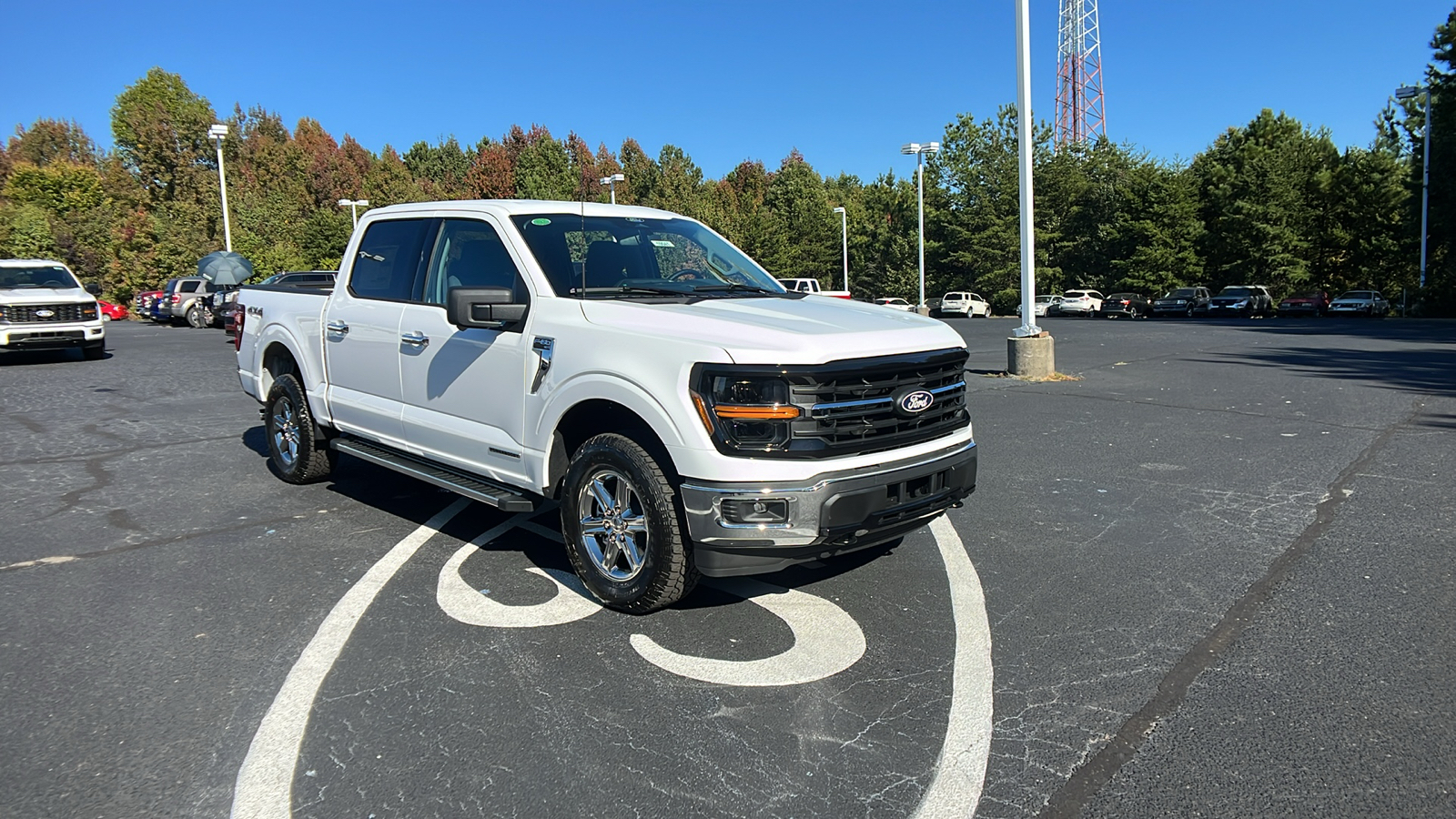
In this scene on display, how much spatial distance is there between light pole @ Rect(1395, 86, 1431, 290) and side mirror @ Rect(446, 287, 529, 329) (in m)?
45.3

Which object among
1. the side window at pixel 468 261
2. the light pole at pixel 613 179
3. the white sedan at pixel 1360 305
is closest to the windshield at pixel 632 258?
the side window at pixel 468 261

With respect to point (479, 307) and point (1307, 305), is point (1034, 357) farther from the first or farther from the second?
point (1307, 305)

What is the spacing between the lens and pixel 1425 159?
130 ft

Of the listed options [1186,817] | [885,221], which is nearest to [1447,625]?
[1186,817]

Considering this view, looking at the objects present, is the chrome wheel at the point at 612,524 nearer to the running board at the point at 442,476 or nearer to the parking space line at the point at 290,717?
the running board at the point at 442,476

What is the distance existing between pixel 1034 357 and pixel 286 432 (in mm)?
10863

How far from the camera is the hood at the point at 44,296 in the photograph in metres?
17.0

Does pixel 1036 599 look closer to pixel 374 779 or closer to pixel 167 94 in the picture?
pixel 374 779

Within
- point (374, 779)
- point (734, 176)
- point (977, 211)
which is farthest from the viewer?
point (734, 176)

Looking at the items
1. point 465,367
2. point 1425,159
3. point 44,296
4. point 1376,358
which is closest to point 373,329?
point 465,367

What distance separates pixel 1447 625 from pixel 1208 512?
2112mm

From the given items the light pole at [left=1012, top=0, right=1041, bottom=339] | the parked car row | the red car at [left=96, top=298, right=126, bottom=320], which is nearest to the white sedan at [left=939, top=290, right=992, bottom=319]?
the parked car row

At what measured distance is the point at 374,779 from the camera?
10.2ft

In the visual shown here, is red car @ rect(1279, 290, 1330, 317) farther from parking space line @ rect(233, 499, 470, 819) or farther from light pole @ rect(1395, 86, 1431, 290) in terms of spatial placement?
parking space line @ rect(233, 499, 470, 819)
